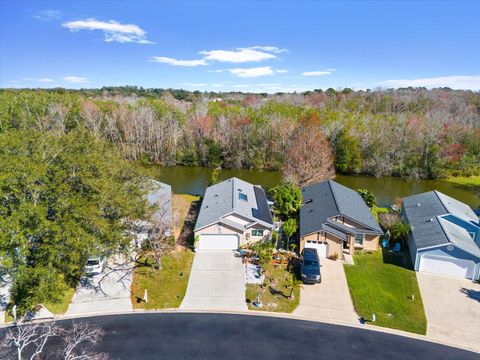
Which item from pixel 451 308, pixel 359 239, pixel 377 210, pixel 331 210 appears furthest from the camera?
pixel 377 210

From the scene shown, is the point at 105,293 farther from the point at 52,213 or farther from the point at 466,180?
the point at 466,180

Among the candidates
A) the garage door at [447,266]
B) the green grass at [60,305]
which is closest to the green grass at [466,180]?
the garage door at [447,266]

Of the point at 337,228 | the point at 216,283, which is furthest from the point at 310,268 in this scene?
the point at 216,283

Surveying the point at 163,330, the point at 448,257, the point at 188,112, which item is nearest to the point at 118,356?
the point at 163,330

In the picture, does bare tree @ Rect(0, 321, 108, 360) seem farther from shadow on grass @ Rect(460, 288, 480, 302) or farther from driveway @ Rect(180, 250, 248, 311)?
shadow on grass @ Rect(460, 288, 480, 302)

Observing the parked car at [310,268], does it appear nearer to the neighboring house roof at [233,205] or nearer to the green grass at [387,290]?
the green grass at [387,290]

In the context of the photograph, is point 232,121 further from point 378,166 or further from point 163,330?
point 163,330
